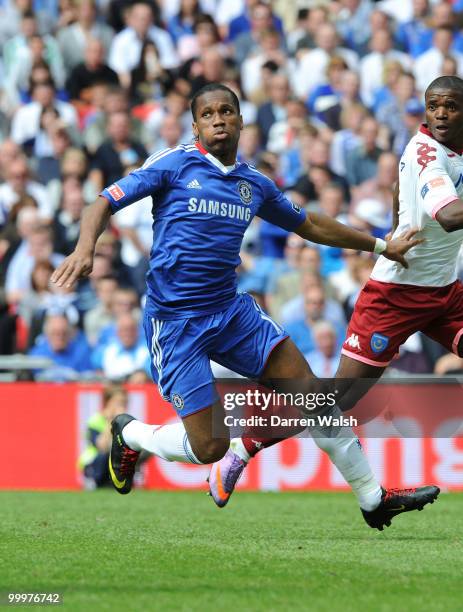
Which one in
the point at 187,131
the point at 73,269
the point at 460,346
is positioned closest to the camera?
the point at 73,269

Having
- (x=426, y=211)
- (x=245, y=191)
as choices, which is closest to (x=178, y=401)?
(x=245, y=191)

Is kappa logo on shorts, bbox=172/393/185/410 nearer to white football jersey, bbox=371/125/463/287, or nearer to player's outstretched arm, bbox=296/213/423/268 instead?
player's outstretched arm, bbox=296/213/423/268

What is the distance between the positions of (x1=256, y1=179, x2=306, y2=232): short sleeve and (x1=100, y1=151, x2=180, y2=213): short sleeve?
669 millimetres

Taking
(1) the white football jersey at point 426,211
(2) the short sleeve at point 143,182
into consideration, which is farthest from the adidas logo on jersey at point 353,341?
(2) the short sleeve at point 143,182

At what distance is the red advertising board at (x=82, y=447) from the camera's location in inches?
503

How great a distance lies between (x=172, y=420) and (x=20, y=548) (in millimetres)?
5970

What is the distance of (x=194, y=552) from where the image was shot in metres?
7.04

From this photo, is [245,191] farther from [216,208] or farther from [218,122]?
[218,122]

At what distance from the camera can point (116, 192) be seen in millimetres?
7262

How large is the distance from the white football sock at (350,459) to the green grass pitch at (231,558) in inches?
10.1

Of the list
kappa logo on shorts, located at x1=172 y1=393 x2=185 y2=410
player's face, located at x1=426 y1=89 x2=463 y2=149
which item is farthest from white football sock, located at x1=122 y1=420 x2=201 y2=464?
player's face, located at x1=426 y1=89 x2=463 y2=149

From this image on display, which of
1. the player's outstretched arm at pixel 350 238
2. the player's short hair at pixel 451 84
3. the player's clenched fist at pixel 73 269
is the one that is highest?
the player's short hair at pixel 451 84

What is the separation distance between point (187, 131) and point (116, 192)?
10.3 meters

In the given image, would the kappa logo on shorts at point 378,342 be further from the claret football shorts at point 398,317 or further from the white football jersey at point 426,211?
the white football jersey at point 426,211
